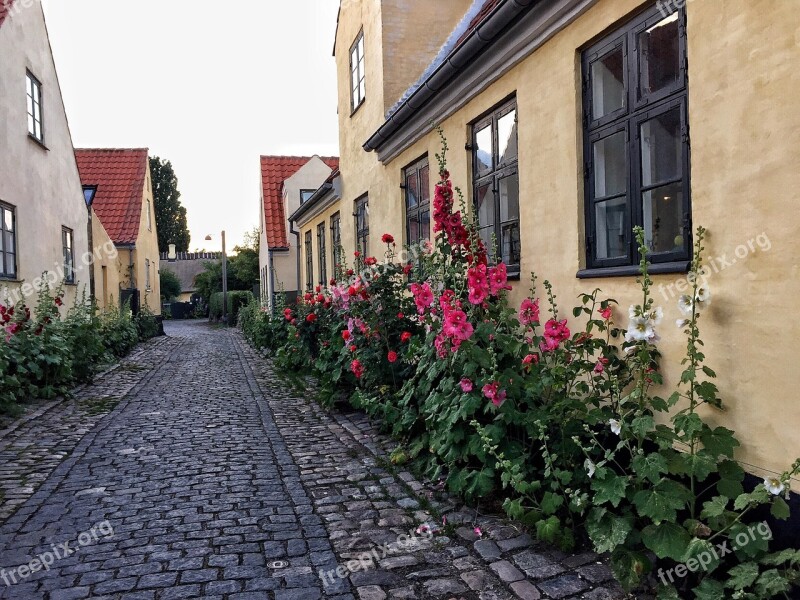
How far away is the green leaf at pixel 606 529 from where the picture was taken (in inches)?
→ 124

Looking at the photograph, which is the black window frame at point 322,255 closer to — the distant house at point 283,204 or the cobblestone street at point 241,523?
the distant house at point 283,204

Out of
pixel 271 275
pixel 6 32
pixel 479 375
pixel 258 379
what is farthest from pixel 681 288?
pixel 271 275

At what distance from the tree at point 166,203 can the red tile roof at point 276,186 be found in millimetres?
46660

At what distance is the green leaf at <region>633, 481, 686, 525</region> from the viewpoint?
303 cm

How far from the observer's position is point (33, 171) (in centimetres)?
1174

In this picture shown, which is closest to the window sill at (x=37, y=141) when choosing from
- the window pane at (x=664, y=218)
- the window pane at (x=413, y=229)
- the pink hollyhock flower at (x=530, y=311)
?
the window pane at (x=413, y=229)

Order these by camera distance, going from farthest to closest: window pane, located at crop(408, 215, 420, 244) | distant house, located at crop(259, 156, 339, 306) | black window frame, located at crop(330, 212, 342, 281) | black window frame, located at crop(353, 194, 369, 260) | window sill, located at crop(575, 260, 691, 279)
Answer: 1. distant house, located at crop(259, 156, 339, 306)
2. black window frame, located at crop(330, 212, 342, 281)
3. black window frame, located at crop(353, 194, 369, 260)
4. window pane, located at crop(408, 215, 420, 244)
5. window sill, located at crop(575, 260, 691, 279)

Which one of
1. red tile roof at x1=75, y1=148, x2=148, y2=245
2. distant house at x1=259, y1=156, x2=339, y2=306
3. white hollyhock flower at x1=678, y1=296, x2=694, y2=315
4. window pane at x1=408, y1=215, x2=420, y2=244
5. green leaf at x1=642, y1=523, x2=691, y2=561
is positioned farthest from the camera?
red tile roof at x1=75, y1=148, x2=148, y2=245

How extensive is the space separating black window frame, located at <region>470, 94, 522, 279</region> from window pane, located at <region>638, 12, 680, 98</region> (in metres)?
1.62

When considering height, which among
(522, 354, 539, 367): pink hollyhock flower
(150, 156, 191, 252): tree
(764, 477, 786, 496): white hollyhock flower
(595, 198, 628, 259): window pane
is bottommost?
(764, 477, 786, 496): white hollyhock flower

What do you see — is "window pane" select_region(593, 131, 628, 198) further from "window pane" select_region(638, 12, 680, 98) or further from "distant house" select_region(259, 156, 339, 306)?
"distant house" select_region(259, 156, 339, 306)

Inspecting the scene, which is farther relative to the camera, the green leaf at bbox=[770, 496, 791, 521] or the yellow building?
the yellow building

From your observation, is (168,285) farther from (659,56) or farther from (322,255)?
(659,56)

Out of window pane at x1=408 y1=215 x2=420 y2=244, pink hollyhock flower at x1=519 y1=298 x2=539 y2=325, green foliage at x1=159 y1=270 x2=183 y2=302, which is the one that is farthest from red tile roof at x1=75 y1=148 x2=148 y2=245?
green foliage at x1=159 y1=270 x2=183 y2=302
